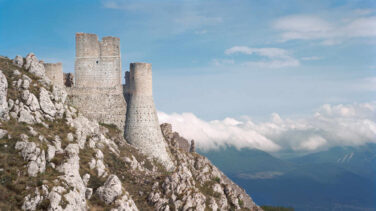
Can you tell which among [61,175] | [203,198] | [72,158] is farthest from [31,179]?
[203,198]

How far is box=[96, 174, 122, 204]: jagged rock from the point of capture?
167 feet

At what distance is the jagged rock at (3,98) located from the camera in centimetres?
5384

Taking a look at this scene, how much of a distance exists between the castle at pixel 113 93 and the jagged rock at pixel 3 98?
21.1m

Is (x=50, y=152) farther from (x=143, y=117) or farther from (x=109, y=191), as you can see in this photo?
(x=143, y=117)

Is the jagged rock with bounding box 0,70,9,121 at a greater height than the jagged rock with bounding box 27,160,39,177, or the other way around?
the jagged rock with bounding box 0,70,9,121

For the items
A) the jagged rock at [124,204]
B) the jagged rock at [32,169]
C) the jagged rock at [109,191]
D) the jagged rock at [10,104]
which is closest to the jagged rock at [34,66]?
the jagged rock at [10,104]

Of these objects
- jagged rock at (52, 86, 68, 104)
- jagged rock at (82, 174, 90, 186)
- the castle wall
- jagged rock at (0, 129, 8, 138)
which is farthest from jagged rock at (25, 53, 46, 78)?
jagged rock at (82, 174, 90, 186)

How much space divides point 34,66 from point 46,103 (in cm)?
907

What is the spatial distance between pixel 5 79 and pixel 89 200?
21.4 meters

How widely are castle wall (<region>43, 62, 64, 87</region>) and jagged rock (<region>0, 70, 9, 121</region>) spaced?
51.5ft

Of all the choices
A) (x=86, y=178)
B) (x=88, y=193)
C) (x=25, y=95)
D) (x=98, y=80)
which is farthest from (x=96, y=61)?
(x=88, y=193)

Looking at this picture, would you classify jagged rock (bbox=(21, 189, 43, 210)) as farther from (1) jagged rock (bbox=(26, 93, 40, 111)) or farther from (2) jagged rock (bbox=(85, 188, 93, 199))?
(1) jagged rock (bbox=(26, 93, 40, 111))

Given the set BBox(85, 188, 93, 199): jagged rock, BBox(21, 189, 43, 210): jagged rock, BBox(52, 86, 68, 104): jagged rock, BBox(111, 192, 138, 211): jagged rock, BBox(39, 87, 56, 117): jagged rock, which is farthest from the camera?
BBox(52, 86, 68, 104): jagged rock

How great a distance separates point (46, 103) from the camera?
60875 millimetres
